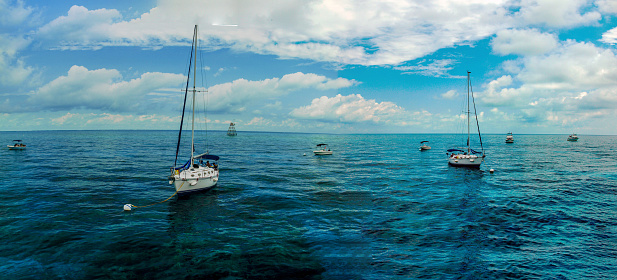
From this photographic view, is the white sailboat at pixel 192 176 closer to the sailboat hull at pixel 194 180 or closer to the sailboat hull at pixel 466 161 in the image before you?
the sailboat hull at pixel 194 180

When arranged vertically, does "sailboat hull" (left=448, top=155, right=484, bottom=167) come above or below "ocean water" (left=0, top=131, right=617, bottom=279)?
above

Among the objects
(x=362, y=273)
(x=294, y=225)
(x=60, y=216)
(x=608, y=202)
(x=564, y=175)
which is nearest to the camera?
(x=362, y=273)

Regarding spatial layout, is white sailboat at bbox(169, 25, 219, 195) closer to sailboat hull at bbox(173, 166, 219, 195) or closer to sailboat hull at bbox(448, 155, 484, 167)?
sailboat hull at bbox(173, 166, 219, 195)

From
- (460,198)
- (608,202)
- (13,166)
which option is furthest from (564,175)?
(13,166)

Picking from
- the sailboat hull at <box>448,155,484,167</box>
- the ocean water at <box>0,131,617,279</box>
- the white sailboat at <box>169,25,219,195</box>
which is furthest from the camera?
the sailboat hull at <box>448,155,484,167</box>

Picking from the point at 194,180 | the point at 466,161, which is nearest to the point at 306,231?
the point at 194,180

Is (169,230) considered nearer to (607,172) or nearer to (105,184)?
(105,184)

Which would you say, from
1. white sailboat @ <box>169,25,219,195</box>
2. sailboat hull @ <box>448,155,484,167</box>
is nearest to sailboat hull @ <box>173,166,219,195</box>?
→ white sailboat @ <box>169,25,219,195</box>

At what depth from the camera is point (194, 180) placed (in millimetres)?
34281

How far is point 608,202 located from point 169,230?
46216 mm

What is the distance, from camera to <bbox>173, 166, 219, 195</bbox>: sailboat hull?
33.3 metres

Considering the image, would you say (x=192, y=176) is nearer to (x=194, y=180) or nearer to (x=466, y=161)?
(x=194, y=180)

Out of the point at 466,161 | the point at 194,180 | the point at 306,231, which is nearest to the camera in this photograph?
the point at 306,231

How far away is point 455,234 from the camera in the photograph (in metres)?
23.2
